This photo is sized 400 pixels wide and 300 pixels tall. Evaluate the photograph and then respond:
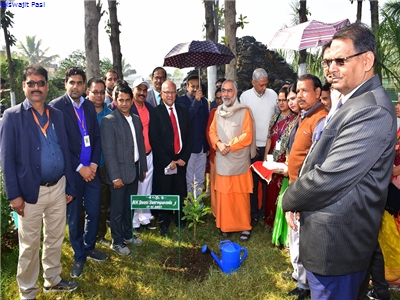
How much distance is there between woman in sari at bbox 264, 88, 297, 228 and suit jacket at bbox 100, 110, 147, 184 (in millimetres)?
1904

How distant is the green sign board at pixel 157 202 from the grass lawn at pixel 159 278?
2.19 ft

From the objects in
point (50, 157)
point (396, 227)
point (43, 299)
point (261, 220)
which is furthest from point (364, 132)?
point (261, 220)

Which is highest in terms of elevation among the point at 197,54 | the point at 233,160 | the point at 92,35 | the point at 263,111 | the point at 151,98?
the point at 92,35

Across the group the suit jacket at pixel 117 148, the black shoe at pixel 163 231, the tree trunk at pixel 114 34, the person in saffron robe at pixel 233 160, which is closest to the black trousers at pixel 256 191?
the person in saffron robe at pixel 233 160

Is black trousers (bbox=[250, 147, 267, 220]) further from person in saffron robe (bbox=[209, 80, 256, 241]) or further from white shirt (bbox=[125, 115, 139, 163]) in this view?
white shirt (bbox=[125, 115, 139, 163])

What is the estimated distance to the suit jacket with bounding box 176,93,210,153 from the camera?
17.5 feet

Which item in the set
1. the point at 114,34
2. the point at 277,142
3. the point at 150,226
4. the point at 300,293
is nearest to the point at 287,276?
the point at 300,293

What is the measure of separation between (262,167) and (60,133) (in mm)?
2236

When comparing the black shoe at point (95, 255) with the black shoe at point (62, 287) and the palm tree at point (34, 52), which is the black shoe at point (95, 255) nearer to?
the black shoe at point (62, 287)

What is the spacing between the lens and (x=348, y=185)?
165 cm

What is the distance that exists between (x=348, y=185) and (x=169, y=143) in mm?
3351

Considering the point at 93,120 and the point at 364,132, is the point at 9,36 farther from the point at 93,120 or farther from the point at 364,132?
the point at 364,132

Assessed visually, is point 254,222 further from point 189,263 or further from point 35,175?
point 35,175

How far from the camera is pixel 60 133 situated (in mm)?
3229
